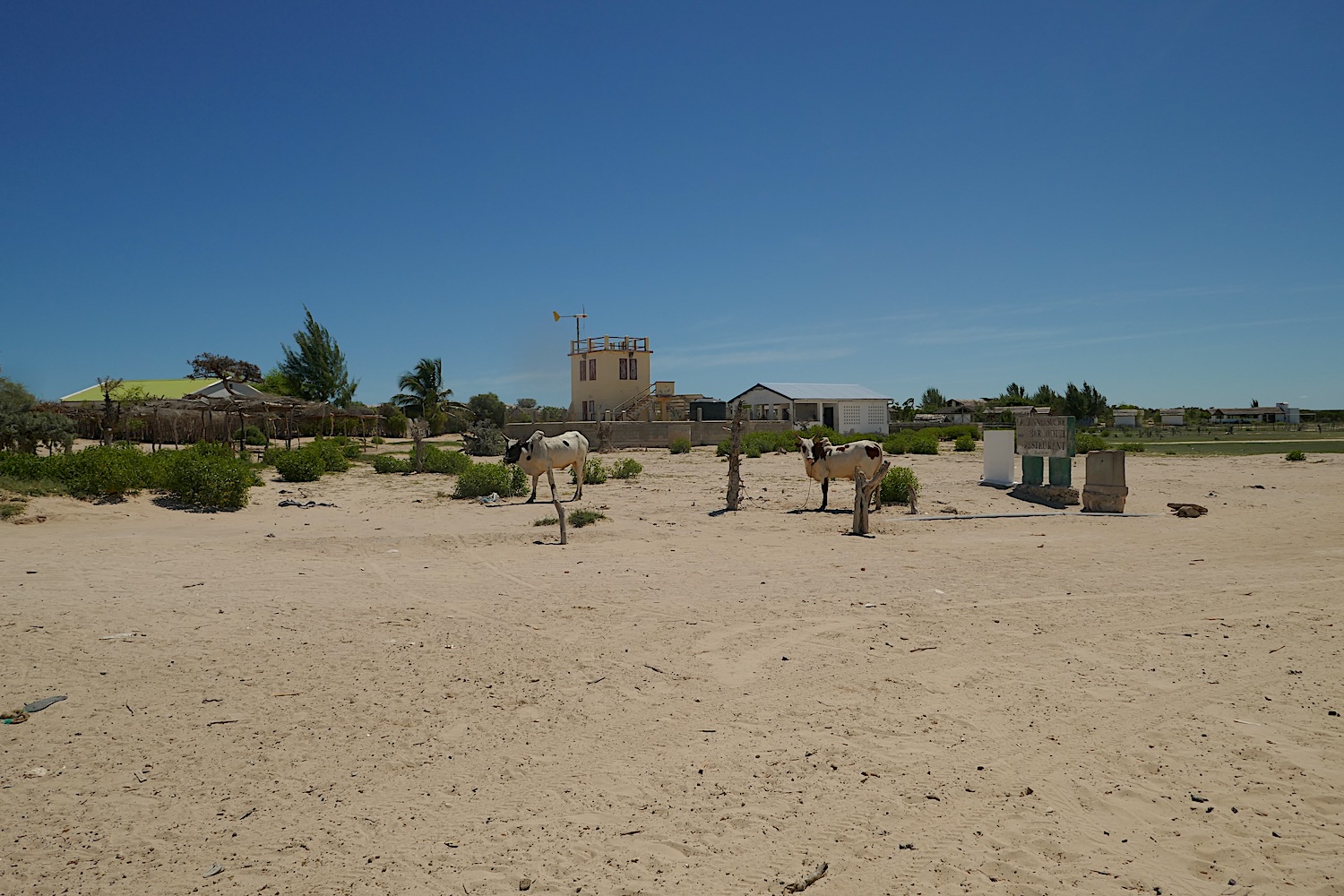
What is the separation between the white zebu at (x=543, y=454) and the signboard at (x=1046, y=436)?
10.8 metres

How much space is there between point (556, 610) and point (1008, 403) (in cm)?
8795

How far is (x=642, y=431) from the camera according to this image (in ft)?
133

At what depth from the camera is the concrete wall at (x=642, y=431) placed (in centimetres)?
4013

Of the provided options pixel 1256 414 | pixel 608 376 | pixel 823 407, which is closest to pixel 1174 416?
pixel 1256 414

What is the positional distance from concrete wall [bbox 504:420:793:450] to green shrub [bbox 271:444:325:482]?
1789 centimetres

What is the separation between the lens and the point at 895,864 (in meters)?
3.69

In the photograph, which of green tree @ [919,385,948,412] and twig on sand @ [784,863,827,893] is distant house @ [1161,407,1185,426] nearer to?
green tree @ [919,385,948,412]

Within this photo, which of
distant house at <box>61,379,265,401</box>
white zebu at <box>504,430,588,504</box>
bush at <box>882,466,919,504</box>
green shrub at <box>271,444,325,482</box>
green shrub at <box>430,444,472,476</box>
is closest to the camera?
bush at <box>882,466,919,504</box>

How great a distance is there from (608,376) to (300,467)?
28.6 meters

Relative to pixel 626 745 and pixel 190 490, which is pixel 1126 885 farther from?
pixel 190 490

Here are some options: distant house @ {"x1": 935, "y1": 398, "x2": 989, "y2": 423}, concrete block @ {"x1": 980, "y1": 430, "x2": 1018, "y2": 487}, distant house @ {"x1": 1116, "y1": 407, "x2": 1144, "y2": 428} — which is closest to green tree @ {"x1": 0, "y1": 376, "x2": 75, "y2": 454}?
concrete block @ {"x1": 980, "y1": 430, "x2": 1018, "y2": 487}

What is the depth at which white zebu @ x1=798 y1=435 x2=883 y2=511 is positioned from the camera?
49.5ft

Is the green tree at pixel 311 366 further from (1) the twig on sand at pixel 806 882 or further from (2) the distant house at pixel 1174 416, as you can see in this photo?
(2) the distant house at pixel 1174 416

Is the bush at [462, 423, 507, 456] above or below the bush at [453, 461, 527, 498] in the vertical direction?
above
